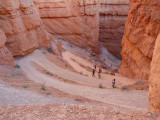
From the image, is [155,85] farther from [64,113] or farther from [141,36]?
[141,36]

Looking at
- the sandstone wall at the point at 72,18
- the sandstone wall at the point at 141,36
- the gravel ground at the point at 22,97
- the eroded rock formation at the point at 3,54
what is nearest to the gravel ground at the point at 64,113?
the gravel ground at the point at 22,97

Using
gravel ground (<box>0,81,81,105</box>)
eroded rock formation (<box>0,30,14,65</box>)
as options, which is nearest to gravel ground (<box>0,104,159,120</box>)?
gravel ground (<box>0,81,81,105</box>)

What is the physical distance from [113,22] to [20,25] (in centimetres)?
1925

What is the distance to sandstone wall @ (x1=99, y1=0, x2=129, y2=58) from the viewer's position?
29.6 m

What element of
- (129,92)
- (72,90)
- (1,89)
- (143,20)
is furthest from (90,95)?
(143,20)

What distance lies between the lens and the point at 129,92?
10.4 meters

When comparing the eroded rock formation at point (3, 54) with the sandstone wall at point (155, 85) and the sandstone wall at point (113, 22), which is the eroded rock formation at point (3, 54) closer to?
the sandstone wall at point (155, 85)

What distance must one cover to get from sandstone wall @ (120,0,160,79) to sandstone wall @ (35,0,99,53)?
9.25 metres

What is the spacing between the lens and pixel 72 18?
23766mm

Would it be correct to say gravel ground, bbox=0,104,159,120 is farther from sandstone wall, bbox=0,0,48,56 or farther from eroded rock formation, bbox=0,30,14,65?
sandstone wall, bbox=0,0,48,56

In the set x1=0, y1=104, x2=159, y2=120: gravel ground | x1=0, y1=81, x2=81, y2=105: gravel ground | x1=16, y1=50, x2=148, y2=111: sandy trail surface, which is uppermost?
x1=0, y1=104, x2=159, y2=120: gravel ground

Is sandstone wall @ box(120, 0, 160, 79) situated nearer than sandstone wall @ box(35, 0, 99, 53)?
Yes

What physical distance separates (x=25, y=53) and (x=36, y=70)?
2.62 m

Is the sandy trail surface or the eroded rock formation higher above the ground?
the eroded rock formation
